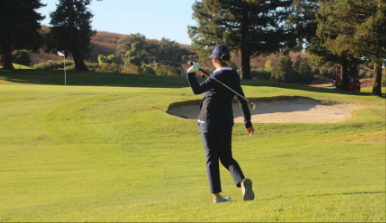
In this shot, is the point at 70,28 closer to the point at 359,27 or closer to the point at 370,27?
the point at 359,27

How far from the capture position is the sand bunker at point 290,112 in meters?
15.1

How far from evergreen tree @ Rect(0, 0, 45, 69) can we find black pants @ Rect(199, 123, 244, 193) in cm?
3403

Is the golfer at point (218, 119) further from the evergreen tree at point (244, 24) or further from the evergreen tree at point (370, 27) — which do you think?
the evergreen tree at point (244, 24)

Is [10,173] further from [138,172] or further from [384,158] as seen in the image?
[384,158]

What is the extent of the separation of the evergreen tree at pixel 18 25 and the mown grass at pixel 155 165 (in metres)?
→ 20.0

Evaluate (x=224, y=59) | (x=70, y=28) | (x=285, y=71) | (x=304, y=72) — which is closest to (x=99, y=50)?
(x=285, y=71)

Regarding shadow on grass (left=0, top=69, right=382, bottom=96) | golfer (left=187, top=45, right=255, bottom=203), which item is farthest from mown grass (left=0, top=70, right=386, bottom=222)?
shadow on grass (left=0, top=69, right=382, bottom=96)

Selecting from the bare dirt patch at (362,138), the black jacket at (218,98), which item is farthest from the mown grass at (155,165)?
the black jacket at (218,98)

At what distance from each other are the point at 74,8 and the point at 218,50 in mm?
37268

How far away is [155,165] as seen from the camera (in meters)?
8.09

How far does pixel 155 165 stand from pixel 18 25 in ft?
102

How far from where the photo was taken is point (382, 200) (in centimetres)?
438

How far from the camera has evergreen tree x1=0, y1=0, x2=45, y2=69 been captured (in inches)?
1281

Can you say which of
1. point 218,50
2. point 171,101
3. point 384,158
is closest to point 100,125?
point 171,101
